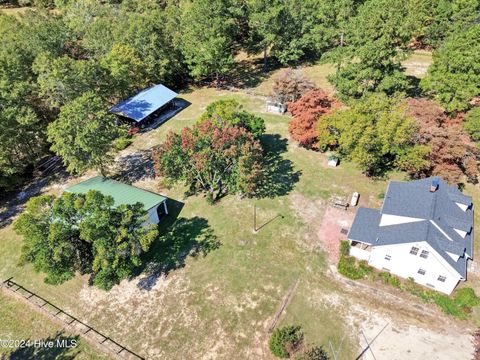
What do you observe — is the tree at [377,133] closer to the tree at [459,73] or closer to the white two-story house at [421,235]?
the white two-story house at [421,235]

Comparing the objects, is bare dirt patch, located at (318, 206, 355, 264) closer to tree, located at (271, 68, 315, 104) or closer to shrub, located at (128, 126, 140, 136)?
tree, located at (271, 68, 315, 104)

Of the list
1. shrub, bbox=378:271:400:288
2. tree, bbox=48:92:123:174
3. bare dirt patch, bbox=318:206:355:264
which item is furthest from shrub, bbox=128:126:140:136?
shrub, bbox=378:271:400:288

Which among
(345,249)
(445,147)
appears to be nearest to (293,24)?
(445,147)

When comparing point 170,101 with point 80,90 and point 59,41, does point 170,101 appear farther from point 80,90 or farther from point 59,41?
point 59,41

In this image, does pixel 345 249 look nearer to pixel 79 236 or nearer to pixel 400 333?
pixel 400 333

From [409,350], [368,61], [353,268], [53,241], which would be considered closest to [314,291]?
[353,268]

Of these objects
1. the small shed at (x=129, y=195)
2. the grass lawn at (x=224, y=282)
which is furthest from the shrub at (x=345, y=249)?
the small shed at (x=129, y=195)
